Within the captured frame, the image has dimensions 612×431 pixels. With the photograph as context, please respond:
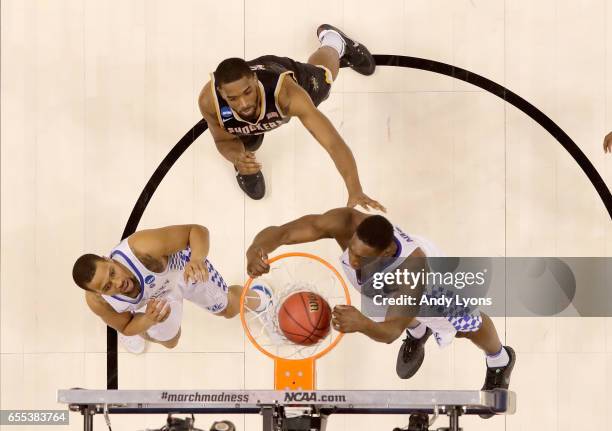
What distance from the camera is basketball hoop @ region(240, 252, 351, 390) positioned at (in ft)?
12.4

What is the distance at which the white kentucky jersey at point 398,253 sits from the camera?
13.3 ft

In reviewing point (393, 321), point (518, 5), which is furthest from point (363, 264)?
point (518, 5)

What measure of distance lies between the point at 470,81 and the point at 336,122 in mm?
746

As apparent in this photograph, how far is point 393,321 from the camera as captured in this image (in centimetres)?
414

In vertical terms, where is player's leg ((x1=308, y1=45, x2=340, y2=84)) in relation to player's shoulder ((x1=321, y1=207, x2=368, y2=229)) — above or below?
above

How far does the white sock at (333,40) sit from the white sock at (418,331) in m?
1.47

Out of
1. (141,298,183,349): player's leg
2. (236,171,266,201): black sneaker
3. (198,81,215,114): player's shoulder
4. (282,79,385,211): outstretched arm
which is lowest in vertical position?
(141,298,183,349): player's leg

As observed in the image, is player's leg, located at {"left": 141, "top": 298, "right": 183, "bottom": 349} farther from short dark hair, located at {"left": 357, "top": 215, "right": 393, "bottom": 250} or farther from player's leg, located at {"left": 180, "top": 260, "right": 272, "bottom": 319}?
short dark hair, located at {"left": 357, "top": 215, "right": 393, "bottom": 250}

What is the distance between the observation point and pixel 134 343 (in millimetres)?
4422

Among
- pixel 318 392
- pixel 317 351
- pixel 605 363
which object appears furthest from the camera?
pixel 605 363

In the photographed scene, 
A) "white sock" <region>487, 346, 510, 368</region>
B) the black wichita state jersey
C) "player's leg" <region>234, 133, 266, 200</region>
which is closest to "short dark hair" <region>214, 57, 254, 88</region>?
the black wichita state jersey

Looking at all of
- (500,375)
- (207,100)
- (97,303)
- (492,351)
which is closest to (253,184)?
(207,100)

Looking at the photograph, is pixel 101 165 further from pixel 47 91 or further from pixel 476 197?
pixel 476 197

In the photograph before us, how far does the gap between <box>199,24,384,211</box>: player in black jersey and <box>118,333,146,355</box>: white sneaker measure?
3.12 feet
